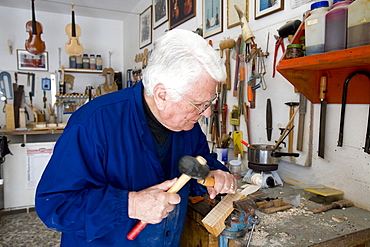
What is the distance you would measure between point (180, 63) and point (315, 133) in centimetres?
118

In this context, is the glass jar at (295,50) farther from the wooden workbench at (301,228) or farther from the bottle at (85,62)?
the bottle at (85,62)

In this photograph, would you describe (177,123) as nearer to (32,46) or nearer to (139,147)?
(139,147)

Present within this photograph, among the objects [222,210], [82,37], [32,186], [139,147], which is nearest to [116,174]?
[139,147]

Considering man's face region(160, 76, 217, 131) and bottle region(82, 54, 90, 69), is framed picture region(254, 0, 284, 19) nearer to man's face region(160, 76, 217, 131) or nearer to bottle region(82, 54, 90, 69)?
man's face region(160, 76, 217, 131)

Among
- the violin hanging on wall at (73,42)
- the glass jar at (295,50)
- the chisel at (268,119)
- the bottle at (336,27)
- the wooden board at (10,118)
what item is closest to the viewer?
the bottle at (336,27)

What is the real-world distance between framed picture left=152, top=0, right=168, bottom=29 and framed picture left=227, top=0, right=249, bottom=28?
1425 millimetres

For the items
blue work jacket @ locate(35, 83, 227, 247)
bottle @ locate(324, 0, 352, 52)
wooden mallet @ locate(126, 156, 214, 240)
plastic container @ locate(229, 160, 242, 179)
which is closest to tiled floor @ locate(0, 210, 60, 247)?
plastic container @ locate(229, 160, 242, 179)

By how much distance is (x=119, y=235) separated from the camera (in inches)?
42.0

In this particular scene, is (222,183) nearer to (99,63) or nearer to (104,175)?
(104,175)

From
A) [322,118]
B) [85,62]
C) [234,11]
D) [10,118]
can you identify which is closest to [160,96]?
[322,118]

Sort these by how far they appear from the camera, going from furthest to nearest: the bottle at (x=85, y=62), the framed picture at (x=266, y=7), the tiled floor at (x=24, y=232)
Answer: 1. the bottle at (x=85, y=62)
2. the tiled floor at (x=24, y=232)
3. the framed picture at (x=266, y=7)

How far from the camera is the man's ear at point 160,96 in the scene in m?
1.04

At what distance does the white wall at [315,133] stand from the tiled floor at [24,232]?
97.9 inches

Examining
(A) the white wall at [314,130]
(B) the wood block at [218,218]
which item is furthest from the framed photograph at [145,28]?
(B) the wood block at [218,218]
